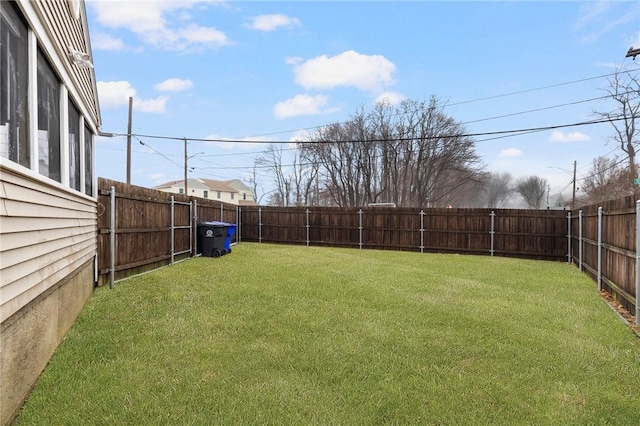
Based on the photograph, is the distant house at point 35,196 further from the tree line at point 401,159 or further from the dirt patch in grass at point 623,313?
the tree line at point 401,159

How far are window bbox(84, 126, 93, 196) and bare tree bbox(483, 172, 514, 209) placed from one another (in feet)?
198

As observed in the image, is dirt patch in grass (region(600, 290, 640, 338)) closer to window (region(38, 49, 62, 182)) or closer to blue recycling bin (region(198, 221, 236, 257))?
window (region(38, 49, 62, 182))

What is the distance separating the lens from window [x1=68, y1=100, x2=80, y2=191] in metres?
4.71

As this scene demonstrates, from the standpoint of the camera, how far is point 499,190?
203 ft

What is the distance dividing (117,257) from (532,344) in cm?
602

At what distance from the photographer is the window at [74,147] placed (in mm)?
4712

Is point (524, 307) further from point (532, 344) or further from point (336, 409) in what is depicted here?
point (336, 409)

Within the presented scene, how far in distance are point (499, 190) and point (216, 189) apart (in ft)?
→ 143

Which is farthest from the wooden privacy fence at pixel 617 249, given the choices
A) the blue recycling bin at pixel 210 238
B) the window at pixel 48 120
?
the blue recycling bin at pixel 210 238

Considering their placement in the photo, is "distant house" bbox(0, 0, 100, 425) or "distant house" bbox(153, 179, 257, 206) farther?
"distant house" bbox(153, 179, 257, 206)

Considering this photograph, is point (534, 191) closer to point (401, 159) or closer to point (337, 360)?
point (401, 159)

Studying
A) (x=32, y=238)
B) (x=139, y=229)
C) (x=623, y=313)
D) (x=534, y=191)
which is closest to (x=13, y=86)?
(x=32, y=238)

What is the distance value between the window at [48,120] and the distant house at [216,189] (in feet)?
147

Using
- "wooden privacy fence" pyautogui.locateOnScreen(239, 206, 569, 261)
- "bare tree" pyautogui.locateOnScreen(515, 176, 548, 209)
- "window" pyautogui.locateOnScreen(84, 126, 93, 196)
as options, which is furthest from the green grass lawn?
"bare tree" pyautogui.locateOnScreen(515, 176, 548, 209)
